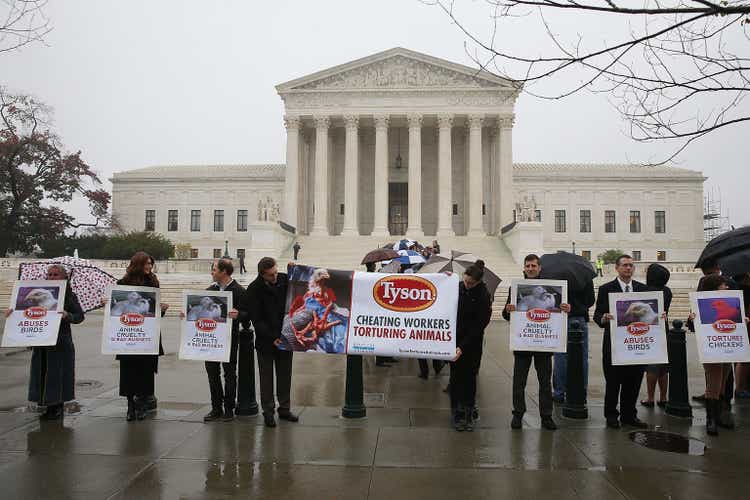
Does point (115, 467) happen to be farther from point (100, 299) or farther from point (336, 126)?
point (336, 126)

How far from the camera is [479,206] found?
4491 centimetres

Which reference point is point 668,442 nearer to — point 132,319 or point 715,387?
point 715,387

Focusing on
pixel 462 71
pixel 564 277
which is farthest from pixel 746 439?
pixel 462 71

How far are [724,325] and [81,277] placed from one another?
856cm

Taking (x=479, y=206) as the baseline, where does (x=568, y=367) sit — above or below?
below

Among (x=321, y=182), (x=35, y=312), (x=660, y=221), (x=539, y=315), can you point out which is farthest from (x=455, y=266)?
(x=660, y=221)

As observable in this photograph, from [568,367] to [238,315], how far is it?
14.4 feet

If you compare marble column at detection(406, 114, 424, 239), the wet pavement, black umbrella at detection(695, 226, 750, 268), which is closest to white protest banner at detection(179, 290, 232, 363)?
the wet pavement

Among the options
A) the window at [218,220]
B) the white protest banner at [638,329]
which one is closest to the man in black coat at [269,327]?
the white protest banner at [638,329]

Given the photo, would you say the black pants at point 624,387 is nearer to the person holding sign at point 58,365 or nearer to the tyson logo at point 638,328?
A: the tyson logo at point 638,328

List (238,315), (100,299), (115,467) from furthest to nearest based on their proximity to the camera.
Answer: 1. (100,299)
2. (238,315)
3. (115,467)

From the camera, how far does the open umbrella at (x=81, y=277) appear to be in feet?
23.5

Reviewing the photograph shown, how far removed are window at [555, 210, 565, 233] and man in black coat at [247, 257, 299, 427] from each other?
189 ft

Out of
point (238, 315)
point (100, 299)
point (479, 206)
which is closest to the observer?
point (238, 315)
